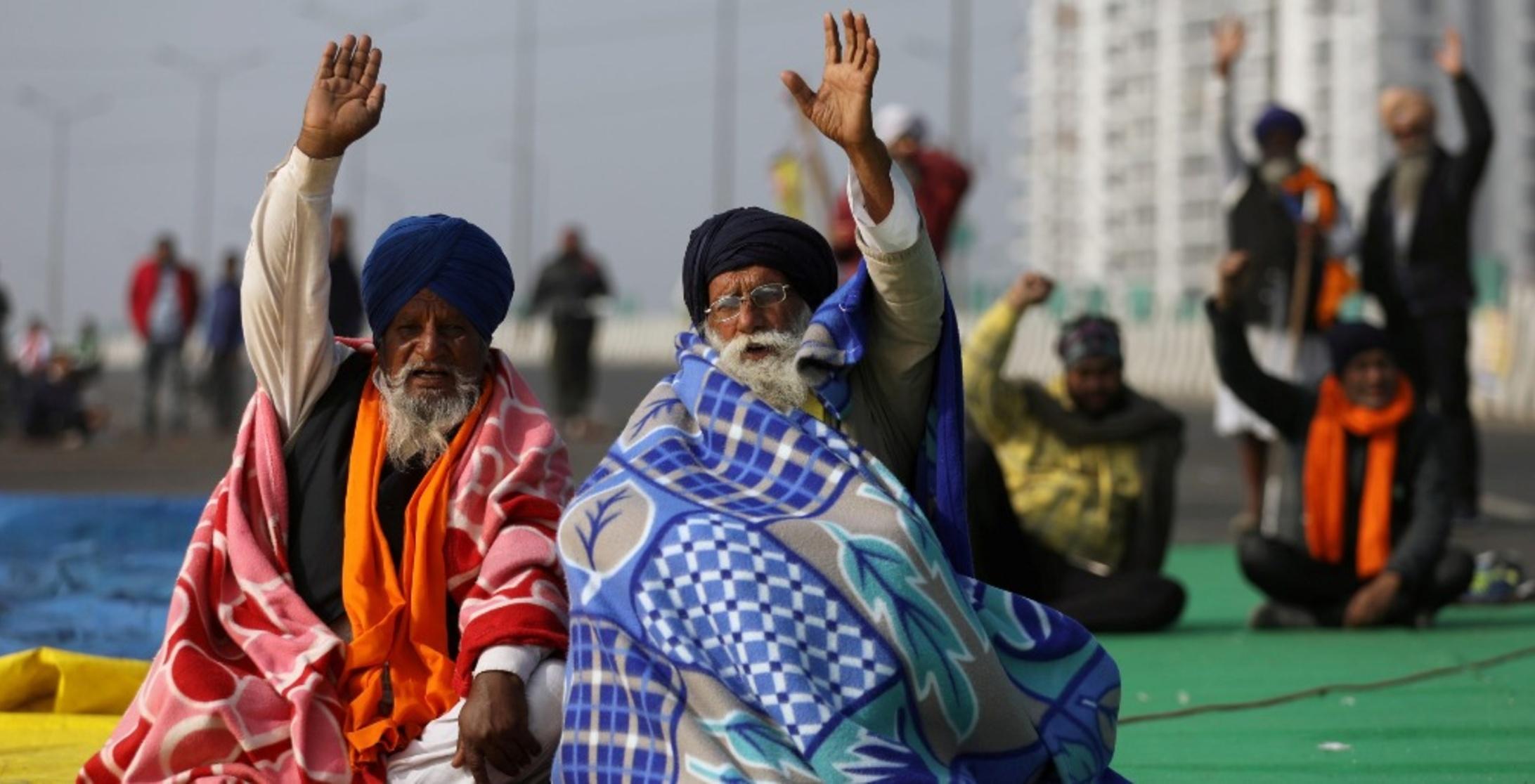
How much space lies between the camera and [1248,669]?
6.87 metres

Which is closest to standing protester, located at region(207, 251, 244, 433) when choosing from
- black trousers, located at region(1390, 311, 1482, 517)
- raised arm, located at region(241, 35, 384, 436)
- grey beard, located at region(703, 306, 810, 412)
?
black trousers, located at region(1390, 311, 1482, 517)

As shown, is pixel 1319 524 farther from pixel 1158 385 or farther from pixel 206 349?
pixel 1158 385

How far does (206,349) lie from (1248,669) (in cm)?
1736

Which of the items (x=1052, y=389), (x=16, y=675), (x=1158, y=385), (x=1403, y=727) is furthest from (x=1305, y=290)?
(x=1158, y=385)

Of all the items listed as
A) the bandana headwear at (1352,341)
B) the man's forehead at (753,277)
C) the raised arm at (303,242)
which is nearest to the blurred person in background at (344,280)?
the bandana headwear at (1352,341)

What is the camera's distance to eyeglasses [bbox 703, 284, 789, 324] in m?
4.37

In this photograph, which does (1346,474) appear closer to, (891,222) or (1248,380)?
(1248,380)

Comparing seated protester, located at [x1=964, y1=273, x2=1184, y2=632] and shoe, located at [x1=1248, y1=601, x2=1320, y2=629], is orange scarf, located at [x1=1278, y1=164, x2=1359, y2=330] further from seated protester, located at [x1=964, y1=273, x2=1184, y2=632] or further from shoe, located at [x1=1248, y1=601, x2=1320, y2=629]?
shoe, located at [x1=1248, y1=601, x2=1320, y2=629]

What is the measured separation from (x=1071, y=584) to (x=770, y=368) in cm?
388

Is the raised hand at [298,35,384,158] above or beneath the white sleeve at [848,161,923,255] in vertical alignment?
above

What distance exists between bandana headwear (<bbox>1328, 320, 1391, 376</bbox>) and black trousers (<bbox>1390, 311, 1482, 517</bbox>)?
2.80 m

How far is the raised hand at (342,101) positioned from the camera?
4352mm

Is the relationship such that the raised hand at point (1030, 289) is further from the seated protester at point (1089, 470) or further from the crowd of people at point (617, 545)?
the crowd of people at point (617, 545)

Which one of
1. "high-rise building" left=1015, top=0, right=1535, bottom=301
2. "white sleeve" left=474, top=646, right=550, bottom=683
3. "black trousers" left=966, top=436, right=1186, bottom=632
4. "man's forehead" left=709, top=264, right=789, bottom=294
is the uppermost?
"high-rise building" left=1015, top=0, right=1535, bottom=301
